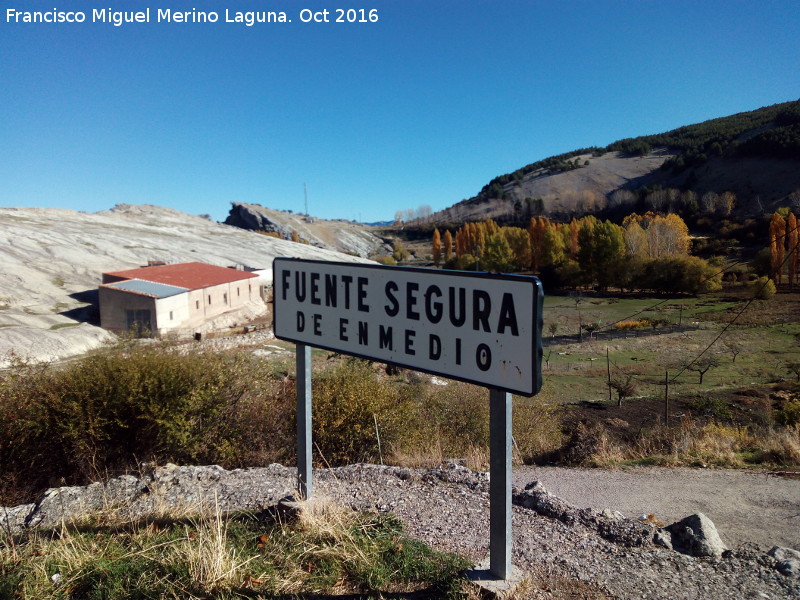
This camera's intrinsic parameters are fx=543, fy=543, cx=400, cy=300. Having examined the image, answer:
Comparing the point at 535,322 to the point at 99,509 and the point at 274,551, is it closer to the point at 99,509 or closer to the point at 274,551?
the point at 274,551

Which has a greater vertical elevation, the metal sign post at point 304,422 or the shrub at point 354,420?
the metal sign post at point 304,422

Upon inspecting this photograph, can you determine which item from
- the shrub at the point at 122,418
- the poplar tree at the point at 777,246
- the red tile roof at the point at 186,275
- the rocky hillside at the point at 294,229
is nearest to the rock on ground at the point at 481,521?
the shrub at the point at 122,418

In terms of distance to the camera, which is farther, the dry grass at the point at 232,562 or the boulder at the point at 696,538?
the boulder at the point at 696,538

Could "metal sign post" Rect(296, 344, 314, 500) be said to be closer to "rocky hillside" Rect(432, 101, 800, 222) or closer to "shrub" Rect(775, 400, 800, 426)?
"shrub" Rect(775, 400, 800, 426)

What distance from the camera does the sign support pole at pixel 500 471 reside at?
8.11ft

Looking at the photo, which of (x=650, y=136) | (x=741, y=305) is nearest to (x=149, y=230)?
(x=741, y=305)

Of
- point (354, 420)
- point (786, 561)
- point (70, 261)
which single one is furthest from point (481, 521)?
point (70, 261)

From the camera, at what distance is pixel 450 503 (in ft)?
14.2

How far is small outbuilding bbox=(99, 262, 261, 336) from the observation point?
1463 inches

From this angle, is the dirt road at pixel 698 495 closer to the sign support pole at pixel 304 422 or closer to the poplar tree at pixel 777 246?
the sign support pole at pixel 304 422

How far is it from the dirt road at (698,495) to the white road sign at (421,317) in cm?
281

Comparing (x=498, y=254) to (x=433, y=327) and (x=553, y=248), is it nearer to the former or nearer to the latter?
(x=553, y=248)

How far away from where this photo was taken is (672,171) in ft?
392

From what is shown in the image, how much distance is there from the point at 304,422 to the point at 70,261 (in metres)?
61.8
